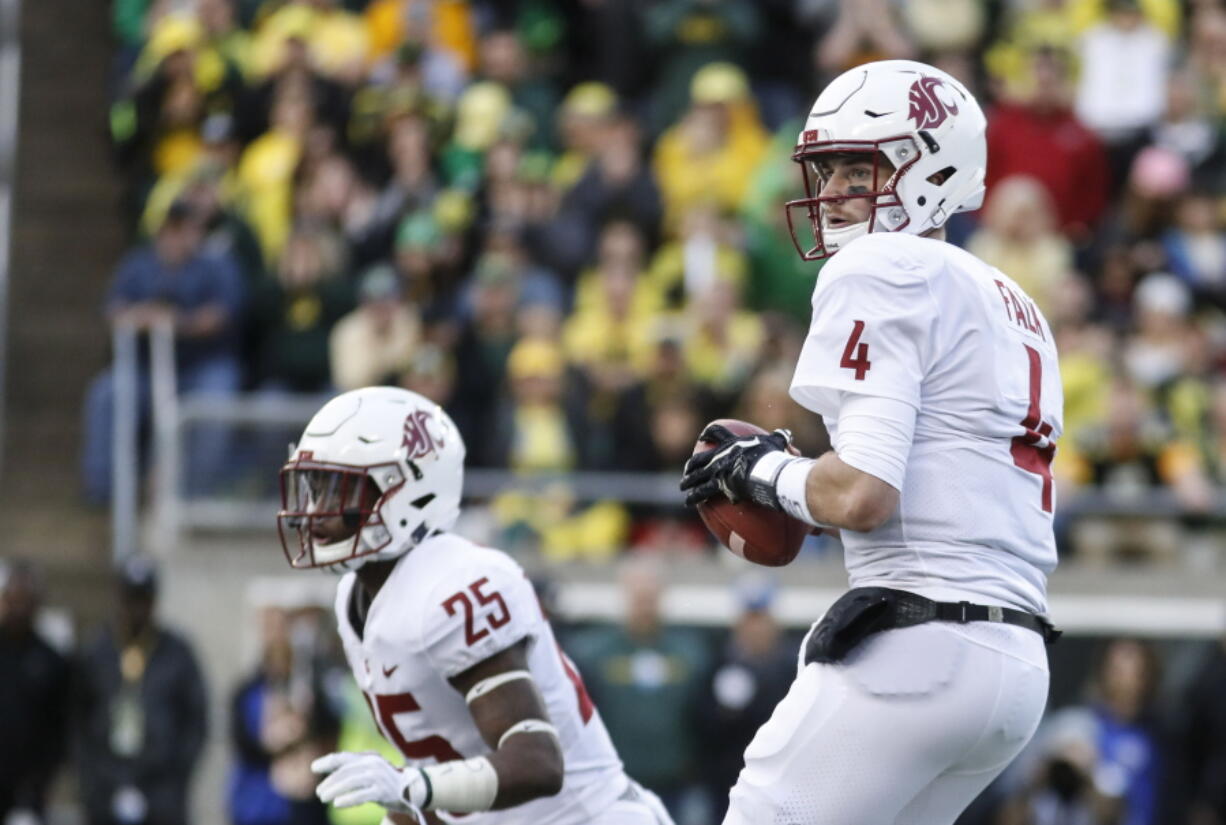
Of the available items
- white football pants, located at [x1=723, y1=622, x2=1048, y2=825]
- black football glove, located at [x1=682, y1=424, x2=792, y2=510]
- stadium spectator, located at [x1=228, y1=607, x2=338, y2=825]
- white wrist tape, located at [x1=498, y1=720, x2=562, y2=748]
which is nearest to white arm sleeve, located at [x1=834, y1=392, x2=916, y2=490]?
black football glove, located at [x1=682, y1=424, x2=792, y2=510]

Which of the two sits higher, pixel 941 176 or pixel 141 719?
pixel 941 176

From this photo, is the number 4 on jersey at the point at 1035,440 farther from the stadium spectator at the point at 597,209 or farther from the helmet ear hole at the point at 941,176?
the stadium spectator at the point at 597,209

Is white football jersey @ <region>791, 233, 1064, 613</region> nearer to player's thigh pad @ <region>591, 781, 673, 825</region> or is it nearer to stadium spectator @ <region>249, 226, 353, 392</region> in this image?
player's thigh pad @ <region>591, 781, 673, 825</region>

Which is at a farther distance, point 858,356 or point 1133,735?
point 1133,735

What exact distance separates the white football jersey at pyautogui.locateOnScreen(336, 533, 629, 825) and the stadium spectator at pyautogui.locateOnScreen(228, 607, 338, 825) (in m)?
4.49

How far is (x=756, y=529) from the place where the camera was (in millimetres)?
4879

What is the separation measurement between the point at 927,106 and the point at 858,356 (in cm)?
66

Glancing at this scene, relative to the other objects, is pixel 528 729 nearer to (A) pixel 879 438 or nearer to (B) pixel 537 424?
(A) pixel 879 438

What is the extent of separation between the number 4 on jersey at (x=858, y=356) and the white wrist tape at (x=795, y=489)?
21cm

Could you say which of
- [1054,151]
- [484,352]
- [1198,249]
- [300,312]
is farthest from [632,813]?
[1054,151]

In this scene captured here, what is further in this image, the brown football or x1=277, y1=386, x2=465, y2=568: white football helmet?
x1=277, y1=386, x2=465, y2=568: white football helmet

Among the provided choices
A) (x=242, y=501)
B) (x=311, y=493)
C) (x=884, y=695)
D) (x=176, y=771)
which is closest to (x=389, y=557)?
(x=311, y=493)

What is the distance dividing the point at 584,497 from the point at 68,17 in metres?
6.36

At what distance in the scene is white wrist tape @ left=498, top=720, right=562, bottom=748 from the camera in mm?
5227
